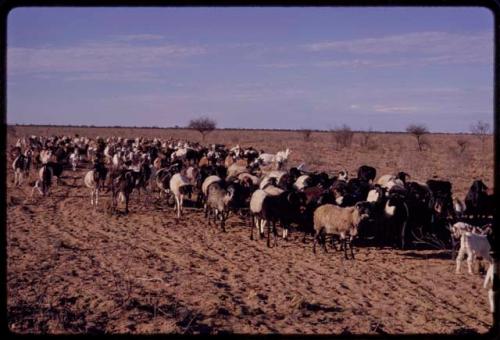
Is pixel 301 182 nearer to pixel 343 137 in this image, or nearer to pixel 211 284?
pixel 211 284

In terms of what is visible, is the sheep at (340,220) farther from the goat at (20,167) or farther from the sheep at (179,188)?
the goat at (20,167)

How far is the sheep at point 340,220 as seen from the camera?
484 inches

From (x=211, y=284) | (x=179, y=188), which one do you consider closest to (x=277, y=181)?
(x=179, y=188)

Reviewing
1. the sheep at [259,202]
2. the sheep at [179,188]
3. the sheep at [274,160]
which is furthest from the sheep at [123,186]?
the sheep at [274,160]

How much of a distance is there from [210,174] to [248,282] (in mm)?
9868

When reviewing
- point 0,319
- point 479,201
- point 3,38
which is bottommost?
point 0,319

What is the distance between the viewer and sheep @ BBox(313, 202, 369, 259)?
40.3 feet

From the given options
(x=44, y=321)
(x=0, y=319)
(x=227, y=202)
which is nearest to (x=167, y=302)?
(x=44, y=321)

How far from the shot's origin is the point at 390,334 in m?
7.68

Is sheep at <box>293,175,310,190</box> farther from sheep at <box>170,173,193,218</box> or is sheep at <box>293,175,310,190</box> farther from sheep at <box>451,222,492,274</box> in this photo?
sheep at <box>451,222,492,274</box>

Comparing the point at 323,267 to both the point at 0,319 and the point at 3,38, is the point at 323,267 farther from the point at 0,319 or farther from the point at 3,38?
the point at 3,38

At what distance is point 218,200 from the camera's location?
15523 mm

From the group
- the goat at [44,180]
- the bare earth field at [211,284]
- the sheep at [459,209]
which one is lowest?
the bare earth field at [211,284]

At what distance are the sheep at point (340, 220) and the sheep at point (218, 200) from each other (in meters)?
2.98
